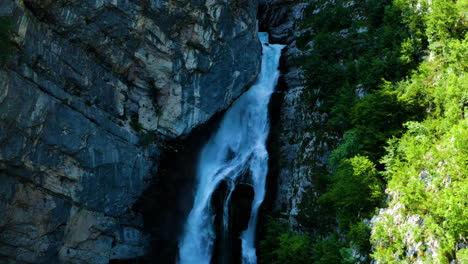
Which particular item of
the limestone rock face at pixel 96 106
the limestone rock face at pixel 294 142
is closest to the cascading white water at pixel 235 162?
the limestone rock face at pixel 294 142

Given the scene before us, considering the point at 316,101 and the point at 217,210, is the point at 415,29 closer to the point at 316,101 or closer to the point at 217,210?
the point at 316,101

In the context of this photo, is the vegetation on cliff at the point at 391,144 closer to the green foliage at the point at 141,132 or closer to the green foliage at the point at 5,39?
the green foliage at the point at 141,132

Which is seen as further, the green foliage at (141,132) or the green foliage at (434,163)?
the green foliage at (141,132)

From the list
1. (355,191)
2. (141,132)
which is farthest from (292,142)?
(141,132)

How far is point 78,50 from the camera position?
16.9 meters

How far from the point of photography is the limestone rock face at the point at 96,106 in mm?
14922

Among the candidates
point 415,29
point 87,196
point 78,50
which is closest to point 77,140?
point 87,196

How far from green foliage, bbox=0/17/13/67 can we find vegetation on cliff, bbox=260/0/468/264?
45.8ft

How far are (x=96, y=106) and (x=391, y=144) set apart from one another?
13870 millimetres

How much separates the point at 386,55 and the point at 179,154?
515 inches

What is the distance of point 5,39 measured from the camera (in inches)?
542

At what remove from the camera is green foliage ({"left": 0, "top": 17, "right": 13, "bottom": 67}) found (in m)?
13.6

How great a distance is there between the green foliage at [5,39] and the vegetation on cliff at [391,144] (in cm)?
1396

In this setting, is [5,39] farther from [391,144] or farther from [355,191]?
[391,144]
